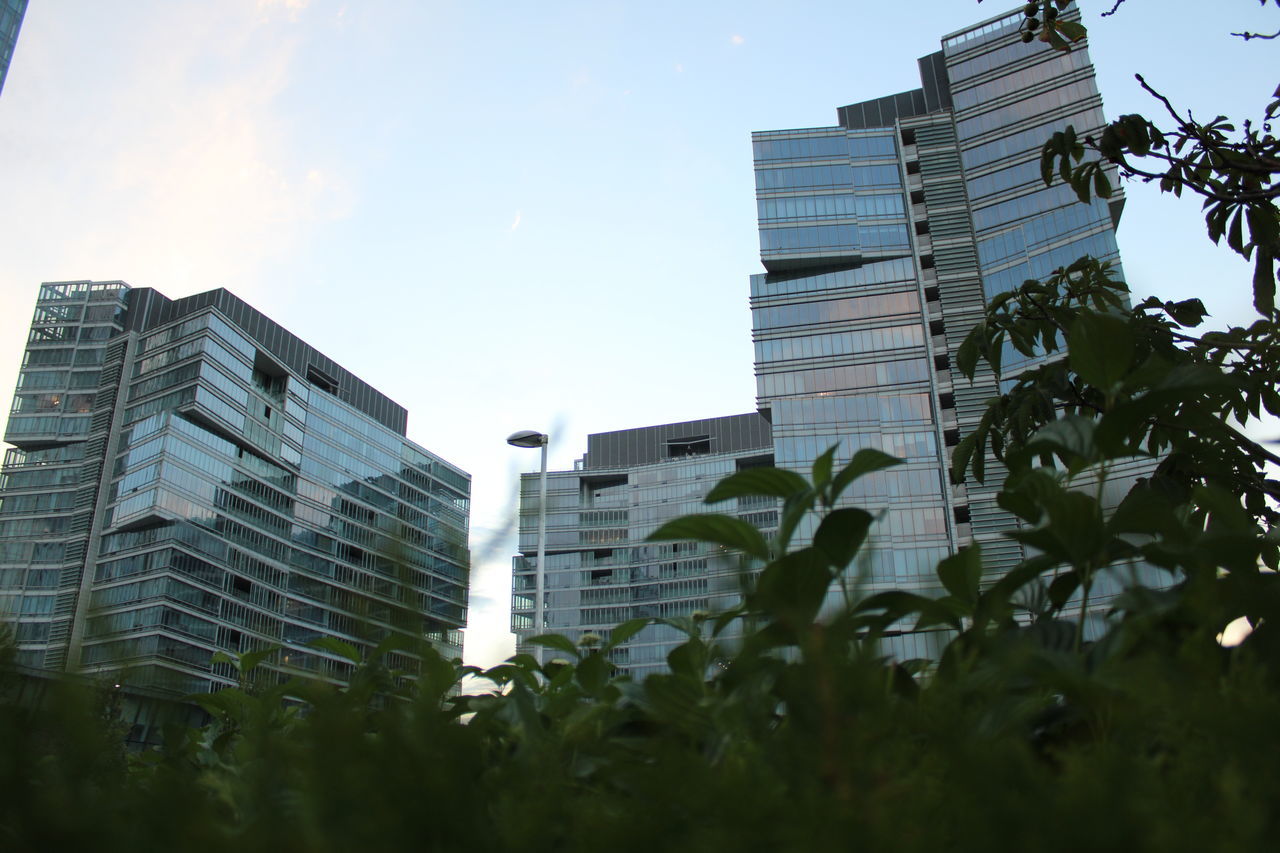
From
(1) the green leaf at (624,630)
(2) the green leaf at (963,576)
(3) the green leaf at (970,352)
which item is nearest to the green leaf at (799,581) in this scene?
(2) the green leaf at (963,576)

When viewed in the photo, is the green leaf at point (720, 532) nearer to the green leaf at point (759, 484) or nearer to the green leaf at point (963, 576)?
the green leaf at point (759, 484)

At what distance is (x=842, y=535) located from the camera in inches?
44.7

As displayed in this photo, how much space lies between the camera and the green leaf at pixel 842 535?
112cm

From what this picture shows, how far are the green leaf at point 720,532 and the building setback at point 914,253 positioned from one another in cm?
4384

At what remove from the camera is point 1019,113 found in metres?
49.7

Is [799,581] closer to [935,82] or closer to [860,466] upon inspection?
[860,466]

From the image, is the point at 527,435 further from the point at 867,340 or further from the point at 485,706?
the point at 867,340

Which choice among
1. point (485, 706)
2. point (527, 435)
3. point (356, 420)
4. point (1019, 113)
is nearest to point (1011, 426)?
point (485, 706)

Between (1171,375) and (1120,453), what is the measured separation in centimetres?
13

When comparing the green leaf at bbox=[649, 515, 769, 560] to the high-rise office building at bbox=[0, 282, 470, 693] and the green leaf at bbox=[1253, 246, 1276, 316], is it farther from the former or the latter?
the high-rise office building at bbox=[0, 282, 470, 693]

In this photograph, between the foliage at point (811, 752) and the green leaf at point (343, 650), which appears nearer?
the foliage at point (811, 752)

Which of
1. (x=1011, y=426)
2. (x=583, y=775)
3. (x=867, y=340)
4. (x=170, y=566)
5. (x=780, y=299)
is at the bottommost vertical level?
(x=583, y=775)

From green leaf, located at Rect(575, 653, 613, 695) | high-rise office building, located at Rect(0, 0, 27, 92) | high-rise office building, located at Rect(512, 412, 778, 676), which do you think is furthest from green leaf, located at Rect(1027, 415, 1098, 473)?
high-rise office building, located at Rect(0, 0, 27, 92)

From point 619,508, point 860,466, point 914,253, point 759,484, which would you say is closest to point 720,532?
point 759,484
